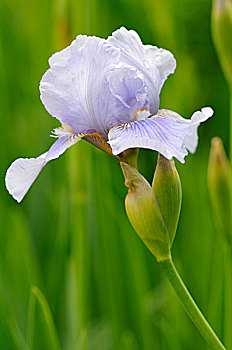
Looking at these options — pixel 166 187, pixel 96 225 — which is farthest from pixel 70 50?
pixel 96 225

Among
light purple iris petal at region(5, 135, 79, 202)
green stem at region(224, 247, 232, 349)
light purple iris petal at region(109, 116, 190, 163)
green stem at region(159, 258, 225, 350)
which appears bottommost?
green stem at region(224, 247, 232, 349)

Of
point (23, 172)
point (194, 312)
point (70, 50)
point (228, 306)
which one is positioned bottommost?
point (228, 306)

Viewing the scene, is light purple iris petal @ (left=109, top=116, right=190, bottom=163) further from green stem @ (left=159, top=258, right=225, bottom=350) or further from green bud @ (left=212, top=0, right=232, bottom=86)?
green bud @ (left=212, top=0, right=232, bottom=86)

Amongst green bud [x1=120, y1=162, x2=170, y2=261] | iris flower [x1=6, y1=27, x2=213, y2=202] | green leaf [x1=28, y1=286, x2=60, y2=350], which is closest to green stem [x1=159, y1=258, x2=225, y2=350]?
green bud [x1=120, y1=162, x2=170, y2=261]

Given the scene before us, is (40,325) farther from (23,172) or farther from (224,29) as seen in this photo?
(224,29)

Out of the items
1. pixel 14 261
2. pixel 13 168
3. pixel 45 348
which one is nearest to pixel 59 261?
pixel 14 261

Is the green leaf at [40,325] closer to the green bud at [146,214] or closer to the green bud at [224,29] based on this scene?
the green bud at [146,214]
